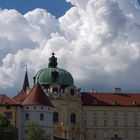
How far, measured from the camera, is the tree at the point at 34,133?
336ft

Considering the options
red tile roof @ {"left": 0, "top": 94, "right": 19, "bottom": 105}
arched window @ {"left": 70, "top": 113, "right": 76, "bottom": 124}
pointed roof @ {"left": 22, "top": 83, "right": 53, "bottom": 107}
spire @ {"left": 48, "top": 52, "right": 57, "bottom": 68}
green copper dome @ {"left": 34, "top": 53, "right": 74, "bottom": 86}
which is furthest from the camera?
spire @ {"left": 48, "top": 52, "right": 57, "bottom": 68}

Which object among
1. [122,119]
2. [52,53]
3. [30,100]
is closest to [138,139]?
[122,119]

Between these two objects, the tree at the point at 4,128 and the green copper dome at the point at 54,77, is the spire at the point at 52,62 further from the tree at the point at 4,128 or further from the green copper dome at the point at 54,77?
the tree at the point at 4,128

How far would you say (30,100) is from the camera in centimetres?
11406

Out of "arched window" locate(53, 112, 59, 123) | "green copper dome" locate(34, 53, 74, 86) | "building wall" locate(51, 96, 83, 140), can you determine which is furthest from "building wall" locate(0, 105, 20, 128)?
"green copper dome" locate(34, 53, 74, 86)

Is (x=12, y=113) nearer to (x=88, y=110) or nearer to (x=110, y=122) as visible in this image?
(x=88, y=110)

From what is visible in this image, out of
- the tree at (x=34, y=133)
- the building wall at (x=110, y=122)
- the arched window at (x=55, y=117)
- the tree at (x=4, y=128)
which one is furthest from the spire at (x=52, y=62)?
the tree at (x=4, y=128)

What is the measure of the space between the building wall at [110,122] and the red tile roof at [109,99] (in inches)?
47.3

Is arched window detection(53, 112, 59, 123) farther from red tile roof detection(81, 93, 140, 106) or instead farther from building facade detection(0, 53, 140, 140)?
red tile roof detection(81, 93, 140, 106)

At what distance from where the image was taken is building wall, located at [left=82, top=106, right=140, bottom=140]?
488 feet

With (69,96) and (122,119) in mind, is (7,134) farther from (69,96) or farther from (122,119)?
(122,119)

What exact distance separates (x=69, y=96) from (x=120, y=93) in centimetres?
1935

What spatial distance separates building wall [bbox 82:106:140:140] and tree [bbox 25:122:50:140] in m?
43.7

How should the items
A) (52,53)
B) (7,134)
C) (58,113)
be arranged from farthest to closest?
(52,53) → (58,113) → (7,134)
